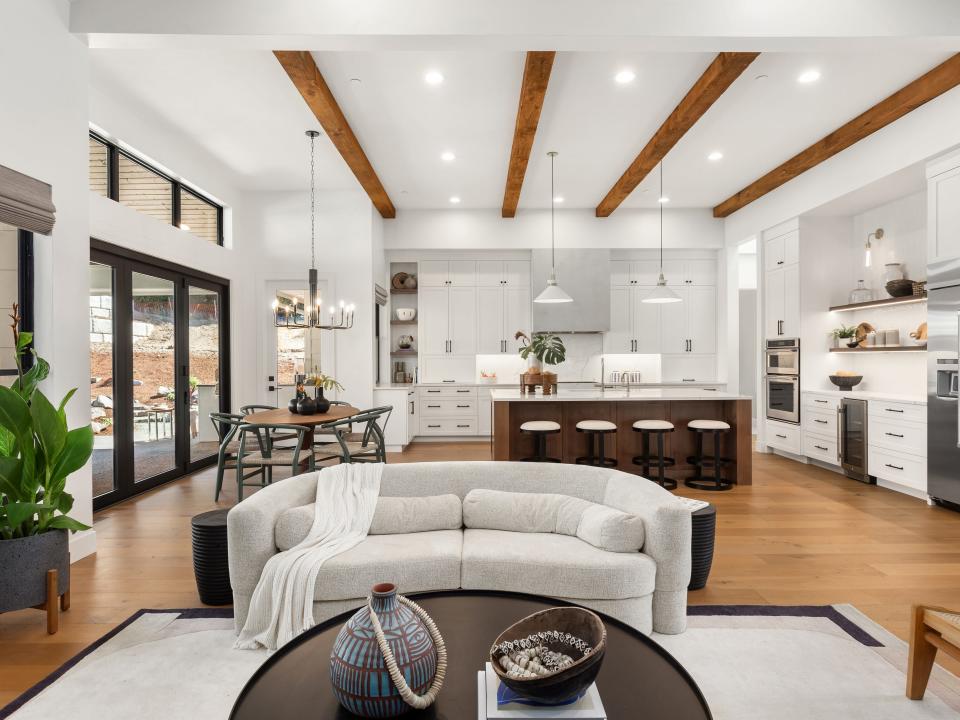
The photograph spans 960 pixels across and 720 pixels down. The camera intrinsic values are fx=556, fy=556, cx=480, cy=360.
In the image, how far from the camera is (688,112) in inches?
174

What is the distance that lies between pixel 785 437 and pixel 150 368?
6865mm

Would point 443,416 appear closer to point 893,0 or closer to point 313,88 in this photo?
point 313,88

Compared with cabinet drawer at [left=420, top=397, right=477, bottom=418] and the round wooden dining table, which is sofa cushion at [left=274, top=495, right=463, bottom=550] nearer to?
the round wooden dining table

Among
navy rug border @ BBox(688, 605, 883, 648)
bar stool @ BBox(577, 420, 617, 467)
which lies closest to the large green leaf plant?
navy rug border @ BBox(688, 605, 883, 648)

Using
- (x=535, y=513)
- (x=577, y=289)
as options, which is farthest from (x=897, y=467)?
(x=577, y=289)

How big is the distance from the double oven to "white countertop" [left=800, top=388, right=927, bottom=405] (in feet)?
0.62

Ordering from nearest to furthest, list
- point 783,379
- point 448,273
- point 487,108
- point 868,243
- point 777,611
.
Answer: point 777,611, point 487,108, point 868,243, point 783,379, point 448,273

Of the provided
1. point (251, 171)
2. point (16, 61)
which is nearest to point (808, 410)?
point (251, 171)

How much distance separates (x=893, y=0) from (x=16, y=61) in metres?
4.80

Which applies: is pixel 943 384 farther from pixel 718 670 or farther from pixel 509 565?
pixel 509 565

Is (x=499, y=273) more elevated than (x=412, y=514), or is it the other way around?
(x=499, y=273)

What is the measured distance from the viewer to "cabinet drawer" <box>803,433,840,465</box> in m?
5.69

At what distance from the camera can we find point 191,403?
586 centimetres

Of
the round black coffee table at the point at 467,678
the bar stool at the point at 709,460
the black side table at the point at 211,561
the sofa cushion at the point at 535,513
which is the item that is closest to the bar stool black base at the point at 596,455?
the bar stool at the point at 709,460
